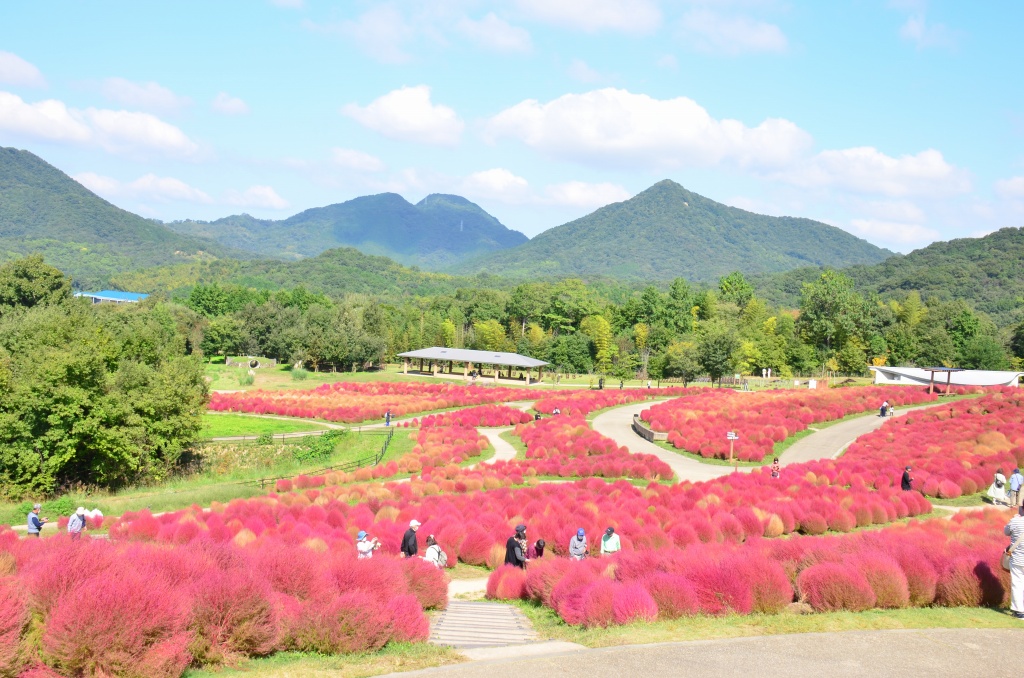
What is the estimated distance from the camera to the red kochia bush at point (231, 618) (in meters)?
8.29

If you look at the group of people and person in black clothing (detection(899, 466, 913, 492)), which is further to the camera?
person in black clothing (detection(899, 466, 913, 492))

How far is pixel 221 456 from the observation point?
4119 centimetres

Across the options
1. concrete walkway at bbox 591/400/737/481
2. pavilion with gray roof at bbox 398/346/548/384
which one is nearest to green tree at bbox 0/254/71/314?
pavilion with gray roof at bbox 398/346/548/384

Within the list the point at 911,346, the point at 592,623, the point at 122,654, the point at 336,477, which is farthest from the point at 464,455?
the point at 911,346

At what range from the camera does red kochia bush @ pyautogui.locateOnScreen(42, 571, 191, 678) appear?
284 inches

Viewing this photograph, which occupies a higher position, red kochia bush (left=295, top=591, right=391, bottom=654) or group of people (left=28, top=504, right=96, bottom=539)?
red kochia bush (left=295, top=591, right=391, bottom=654)

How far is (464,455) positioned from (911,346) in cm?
7804

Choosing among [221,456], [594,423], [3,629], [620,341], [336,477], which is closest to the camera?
[3,629]

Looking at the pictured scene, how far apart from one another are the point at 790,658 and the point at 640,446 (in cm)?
3059

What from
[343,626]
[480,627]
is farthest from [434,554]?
[343,626]

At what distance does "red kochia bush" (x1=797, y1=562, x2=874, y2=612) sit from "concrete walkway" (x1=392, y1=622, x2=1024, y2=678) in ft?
3.90

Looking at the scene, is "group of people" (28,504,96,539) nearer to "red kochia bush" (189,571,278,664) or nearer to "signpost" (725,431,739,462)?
"red kochia bush" (189,571,278,664)

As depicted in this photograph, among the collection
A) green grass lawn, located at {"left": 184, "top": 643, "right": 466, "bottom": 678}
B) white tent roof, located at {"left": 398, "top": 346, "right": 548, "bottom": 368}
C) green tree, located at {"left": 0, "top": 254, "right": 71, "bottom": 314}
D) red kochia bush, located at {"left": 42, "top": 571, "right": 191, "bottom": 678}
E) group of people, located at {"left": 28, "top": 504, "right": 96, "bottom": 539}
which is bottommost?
group of people, located at {"left": 28, "top": 504, "right": 96, "bottom": 539}

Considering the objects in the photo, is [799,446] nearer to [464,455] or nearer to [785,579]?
[464,455]
